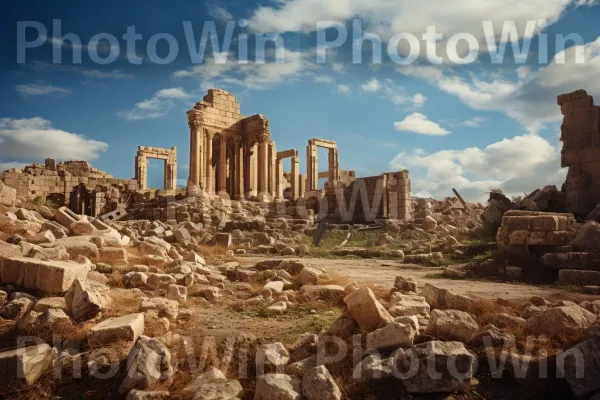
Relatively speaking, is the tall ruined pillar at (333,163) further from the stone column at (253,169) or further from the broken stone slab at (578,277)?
the broken stone slab at (578,277)

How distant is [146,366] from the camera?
3.53m

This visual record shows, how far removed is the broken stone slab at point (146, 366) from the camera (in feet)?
11.4

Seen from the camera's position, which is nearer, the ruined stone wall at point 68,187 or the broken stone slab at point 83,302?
the broken stone slab at point 83,302

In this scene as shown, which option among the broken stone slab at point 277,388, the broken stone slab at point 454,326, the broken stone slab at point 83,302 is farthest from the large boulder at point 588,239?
the broken stone slab at point 83,302

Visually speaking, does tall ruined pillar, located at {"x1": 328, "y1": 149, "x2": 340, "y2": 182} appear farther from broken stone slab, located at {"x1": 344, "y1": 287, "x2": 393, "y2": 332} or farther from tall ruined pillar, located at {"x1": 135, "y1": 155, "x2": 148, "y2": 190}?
broken stone slab, located at {"x1": 344, "y1": 287, "x2": 393, "y2": 332}

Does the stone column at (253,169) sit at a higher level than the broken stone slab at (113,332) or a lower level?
higher

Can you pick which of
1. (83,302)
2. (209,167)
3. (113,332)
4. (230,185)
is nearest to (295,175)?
(230,185)

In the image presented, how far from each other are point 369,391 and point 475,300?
2.68 meters

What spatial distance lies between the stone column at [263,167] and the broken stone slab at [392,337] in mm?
21645

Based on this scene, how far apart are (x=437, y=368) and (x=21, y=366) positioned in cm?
363

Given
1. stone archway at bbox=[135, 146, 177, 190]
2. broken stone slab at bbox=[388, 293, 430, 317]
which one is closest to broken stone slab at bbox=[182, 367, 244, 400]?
broken stone slab at bbox=[388, 293, 430, 317]

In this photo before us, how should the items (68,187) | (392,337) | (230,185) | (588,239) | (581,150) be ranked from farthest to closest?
(230,185) → (68,187) → (581,150) → (588,239) → (392,337)

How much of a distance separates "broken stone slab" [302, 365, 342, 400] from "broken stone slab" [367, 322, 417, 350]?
0.74 m

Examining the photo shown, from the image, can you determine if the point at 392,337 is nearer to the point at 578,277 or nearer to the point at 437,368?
the point at 437,368
